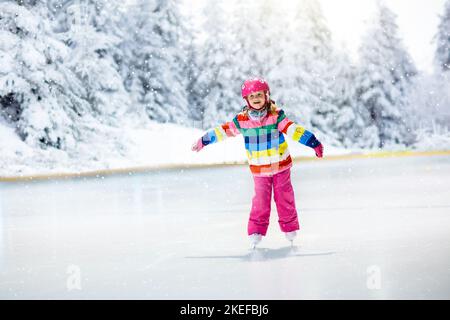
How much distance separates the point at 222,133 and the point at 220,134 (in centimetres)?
2

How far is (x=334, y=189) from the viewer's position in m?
11.8

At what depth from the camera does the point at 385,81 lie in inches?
1538

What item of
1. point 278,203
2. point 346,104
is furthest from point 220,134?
point 346,104

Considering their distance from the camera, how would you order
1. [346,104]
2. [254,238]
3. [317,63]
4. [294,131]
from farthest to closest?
1. [346,104]
2. [317,63]
3. [254,238]
4. [294,131]

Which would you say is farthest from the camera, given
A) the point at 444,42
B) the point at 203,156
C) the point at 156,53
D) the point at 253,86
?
the point at 156,53

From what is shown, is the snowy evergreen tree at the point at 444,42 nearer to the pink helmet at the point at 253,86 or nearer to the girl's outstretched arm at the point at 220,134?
the girl's outstretched arm at the point at 220,134

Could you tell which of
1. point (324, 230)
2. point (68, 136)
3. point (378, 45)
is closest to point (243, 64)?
point (378, 45)

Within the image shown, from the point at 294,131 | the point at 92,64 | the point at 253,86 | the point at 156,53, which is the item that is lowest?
the point at 294,131

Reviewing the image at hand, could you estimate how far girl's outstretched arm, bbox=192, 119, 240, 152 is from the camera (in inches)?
236

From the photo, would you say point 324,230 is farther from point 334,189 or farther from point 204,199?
point 334,189

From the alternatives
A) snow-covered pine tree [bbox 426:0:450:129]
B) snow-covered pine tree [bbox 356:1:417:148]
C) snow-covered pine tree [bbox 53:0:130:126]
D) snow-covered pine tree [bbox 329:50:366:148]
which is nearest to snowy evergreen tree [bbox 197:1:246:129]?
snow-covered pine tree [bbox 329:50:366:148]

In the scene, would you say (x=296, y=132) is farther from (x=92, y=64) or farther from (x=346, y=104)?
(x=346, y=104)

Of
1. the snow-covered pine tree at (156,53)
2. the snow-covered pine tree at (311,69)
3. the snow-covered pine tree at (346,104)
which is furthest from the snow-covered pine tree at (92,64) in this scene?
the snow-covered pine tree at (346,104)
